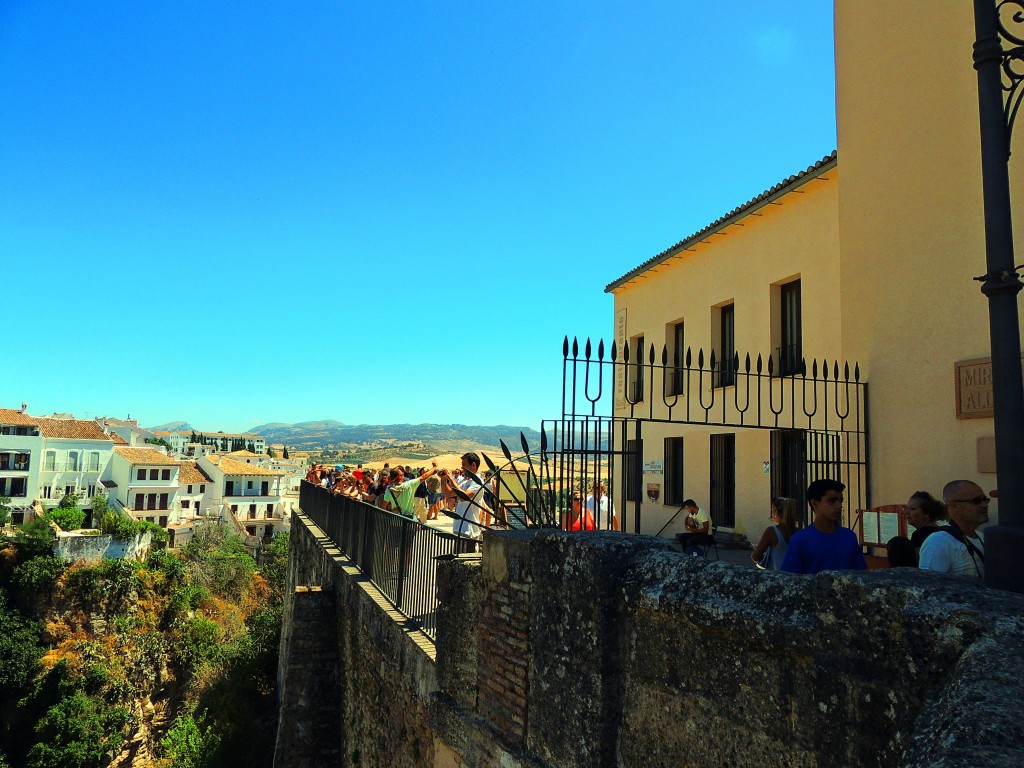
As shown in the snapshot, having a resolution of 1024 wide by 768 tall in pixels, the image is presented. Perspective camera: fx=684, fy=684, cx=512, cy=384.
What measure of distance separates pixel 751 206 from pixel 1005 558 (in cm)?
1038

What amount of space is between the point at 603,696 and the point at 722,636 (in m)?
0.76

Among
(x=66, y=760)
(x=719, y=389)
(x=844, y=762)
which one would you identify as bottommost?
(x=66, y=760)

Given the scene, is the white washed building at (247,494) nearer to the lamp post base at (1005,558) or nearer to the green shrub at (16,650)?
the green shrub at (16,650)

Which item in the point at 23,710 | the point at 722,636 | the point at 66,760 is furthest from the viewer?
the point at 23,710

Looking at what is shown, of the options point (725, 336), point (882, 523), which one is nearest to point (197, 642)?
point (725, 336)

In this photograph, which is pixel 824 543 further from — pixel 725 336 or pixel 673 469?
pixel 673 469

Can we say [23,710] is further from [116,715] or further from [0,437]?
[0,437]

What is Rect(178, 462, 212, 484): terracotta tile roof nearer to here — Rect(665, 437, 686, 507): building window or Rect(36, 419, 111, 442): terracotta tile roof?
Rect(36, 419, 111, 442): terracotta tile roof

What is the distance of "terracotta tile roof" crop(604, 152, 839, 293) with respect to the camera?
1031 cm

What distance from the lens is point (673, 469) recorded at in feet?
47.7

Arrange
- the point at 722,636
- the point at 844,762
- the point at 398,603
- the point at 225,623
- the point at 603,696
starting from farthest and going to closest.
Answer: the point at 225,623 < the point at 398,603 < the point at 603,696 < the point at 722,636 < the point at 844,762

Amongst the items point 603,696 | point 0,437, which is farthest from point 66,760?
point 0,437

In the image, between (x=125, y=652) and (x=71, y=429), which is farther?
(x=71, y=429)

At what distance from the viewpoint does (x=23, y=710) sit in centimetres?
3366
